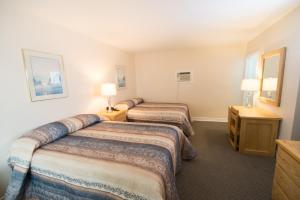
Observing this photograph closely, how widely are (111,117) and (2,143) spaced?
4.93 ft

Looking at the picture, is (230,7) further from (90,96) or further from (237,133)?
(90,96)

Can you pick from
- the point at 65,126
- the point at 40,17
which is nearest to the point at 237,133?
the point at 65,126

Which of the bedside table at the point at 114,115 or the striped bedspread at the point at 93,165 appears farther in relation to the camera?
the bedside table at the point at 114,115

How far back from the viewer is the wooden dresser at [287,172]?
1.12 meters

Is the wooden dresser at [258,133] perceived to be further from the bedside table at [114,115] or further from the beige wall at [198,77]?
the bedside table at [114,115]

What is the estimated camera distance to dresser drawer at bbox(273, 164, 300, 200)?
113cm

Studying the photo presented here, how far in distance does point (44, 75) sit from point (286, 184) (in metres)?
3.02

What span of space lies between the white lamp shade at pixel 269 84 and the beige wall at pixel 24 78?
3308 millimetres

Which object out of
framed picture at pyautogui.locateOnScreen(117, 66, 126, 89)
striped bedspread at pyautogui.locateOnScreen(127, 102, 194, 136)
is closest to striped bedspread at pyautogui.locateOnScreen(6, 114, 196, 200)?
striped bedspread at pyautogui.locateOnScreen(127, 102, 194, 136)

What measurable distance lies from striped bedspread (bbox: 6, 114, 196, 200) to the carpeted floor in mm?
570

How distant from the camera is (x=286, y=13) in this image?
206cm

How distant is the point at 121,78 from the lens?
4008 mm

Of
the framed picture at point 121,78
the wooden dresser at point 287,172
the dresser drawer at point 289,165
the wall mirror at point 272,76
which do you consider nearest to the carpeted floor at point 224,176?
the wooden dresser at point 287,172

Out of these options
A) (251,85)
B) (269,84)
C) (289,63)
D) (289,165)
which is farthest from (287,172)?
(251,85)
